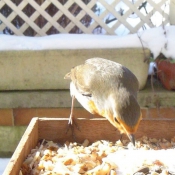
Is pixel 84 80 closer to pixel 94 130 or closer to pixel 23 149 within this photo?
pixel 94 130

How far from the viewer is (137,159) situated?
1.53 meters

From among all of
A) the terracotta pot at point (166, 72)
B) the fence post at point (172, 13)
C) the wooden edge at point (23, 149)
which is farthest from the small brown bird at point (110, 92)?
the fence post at point (172, 13)

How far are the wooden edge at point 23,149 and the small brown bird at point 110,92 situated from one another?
0.55 ft

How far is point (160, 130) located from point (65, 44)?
50.5 inches

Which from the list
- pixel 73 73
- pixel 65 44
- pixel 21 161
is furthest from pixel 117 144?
pixel 65 44

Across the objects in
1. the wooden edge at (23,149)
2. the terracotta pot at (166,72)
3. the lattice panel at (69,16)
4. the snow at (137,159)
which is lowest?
the terracotta pot at (166,72)

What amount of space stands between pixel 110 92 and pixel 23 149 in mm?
473

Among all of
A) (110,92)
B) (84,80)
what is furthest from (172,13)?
(110,92)

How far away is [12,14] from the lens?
3.26 metres

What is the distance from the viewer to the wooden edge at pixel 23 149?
1.37 meters

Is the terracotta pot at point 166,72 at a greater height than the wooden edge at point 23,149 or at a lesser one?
lesser

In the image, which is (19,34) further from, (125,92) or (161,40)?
(125,92)

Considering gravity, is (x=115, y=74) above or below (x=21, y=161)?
above

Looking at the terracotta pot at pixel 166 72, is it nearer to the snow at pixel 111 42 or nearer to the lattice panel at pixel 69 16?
the snow at pixel 111 42
